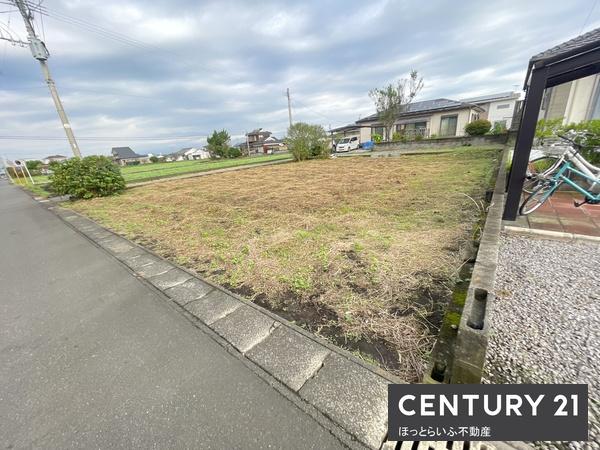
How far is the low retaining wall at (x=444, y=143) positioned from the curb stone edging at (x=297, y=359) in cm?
1592

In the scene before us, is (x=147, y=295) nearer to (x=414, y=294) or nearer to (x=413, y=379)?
(x=413, y=379)

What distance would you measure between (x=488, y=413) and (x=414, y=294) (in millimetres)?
932

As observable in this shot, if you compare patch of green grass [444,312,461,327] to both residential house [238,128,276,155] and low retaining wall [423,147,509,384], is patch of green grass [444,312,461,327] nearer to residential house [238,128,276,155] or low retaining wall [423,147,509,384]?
low retaining wall [423,147,509,384]

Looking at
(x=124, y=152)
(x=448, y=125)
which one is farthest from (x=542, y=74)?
(x=124, y=152)

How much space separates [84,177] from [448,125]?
23.7m

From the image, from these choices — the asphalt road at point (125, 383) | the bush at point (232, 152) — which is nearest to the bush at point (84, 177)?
the asphalt road at point (125, 383)

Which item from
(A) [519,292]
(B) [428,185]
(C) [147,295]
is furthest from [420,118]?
(C) [147,295]

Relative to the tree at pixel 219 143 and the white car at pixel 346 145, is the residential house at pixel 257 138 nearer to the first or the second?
the tree at pixel 219 143

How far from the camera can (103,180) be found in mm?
8172

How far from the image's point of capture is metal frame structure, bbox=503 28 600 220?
238 centimetres

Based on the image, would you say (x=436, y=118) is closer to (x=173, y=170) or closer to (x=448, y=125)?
(x=448, y=125)

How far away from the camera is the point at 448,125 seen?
63.1ft

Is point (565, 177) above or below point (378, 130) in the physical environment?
below

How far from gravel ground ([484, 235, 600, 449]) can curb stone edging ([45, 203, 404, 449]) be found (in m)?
0.71
